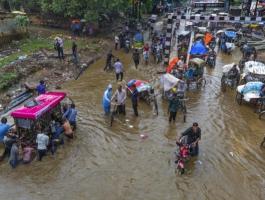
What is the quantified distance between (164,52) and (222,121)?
10453mm

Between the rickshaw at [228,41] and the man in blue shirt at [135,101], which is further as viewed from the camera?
the rickshaw at [228,41]

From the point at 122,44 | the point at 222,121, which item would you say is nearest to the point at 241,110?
the point at 222,121

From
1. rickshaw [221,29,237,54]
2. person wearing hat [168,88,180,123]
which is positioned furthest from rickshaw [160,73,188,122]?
rickshaw [221,29,237,54]

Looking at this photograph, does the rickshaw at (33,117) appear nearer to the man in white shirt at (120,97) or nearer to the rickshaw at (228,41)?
the man in white shirt at (120,97)

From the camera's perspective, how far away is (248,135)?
561 inches

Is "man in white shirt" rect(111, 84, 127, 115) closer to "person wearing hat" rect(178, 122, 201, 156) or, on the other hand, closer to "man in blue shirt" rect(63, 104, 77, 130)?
"man in blue shirt" rect(63, 104, 77, 130)

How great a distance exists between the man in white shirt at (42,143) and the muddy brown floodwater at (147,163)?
324 mm

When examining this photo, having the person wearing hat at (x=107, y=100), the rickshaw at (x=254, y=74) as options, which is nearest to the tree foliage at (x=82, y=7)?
the rickshaw at (x=254, y=74)

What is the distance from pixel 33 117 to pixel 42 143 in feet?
2.94

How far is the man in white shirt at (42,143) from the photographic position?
38.4 ft

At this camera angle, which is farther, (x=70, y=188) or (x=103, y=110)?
(x=103, y=110)

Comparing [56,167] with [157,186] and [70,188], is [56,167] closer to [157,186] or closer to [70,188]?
[70,188]

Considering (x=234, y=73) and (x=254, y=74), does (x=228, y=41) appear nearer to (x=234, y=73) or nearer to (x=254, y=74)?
(x=234, y=73)

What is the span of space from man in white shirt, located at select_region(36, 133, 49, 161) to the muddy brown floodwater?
1.06ft
